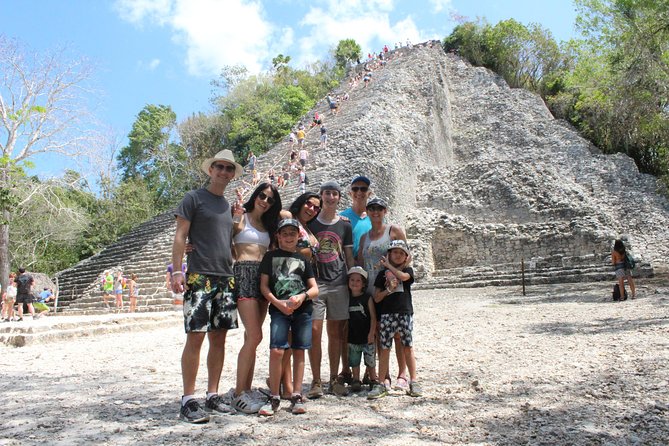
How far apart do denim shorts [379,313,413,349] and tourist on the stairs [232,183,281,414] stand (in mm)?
Result: 924

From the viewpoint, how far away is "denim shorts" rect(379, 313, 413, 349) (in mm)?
3748

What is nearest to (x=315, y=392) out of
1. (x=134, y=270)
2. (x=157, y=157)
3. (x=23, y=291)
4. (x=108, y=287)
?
(x=23, y=291)

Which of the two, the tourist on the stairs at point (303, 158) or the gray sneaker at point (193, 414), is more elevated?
the tourist on the stairs at point (303, 158)

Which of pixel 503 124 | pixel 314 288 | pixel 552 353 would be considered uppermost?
pixel 503 124

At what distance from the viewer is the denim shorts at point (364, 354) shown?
3805 millimetres

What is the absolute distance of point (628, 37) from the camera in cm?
1178

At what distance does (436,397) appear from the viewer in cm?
351

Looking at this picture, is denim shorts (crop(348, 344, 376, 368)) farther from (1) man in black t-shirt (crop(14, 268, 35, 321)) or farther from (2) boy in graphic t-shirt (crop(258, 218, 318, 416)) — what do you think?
(1) man in black t-shirt (crop(14, 268, 35, 321))

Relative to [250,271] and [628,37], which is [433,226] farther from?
[250,271]

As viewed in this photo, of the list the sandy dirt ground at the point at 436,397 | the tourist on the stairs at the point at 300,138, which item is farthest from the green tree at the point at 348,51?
the sandy dirt ground at the point at 436,397

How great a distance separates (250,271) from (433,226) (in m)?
15.9

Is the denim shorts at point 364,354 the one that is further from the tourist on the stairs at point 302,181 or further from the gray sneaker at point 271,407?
the tourist on the stairs at point 302,181

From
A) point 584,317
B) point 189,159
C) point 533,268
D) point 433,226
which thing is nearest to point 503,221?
point 433,226

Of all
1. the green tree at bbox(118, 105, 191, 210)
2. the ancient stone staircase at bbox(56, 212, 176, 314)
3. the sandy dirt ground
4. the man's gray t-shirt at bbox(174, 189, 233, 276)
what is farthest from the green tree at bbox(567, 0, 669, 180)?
the green tree at bbox(118, 105, 191, 210)
